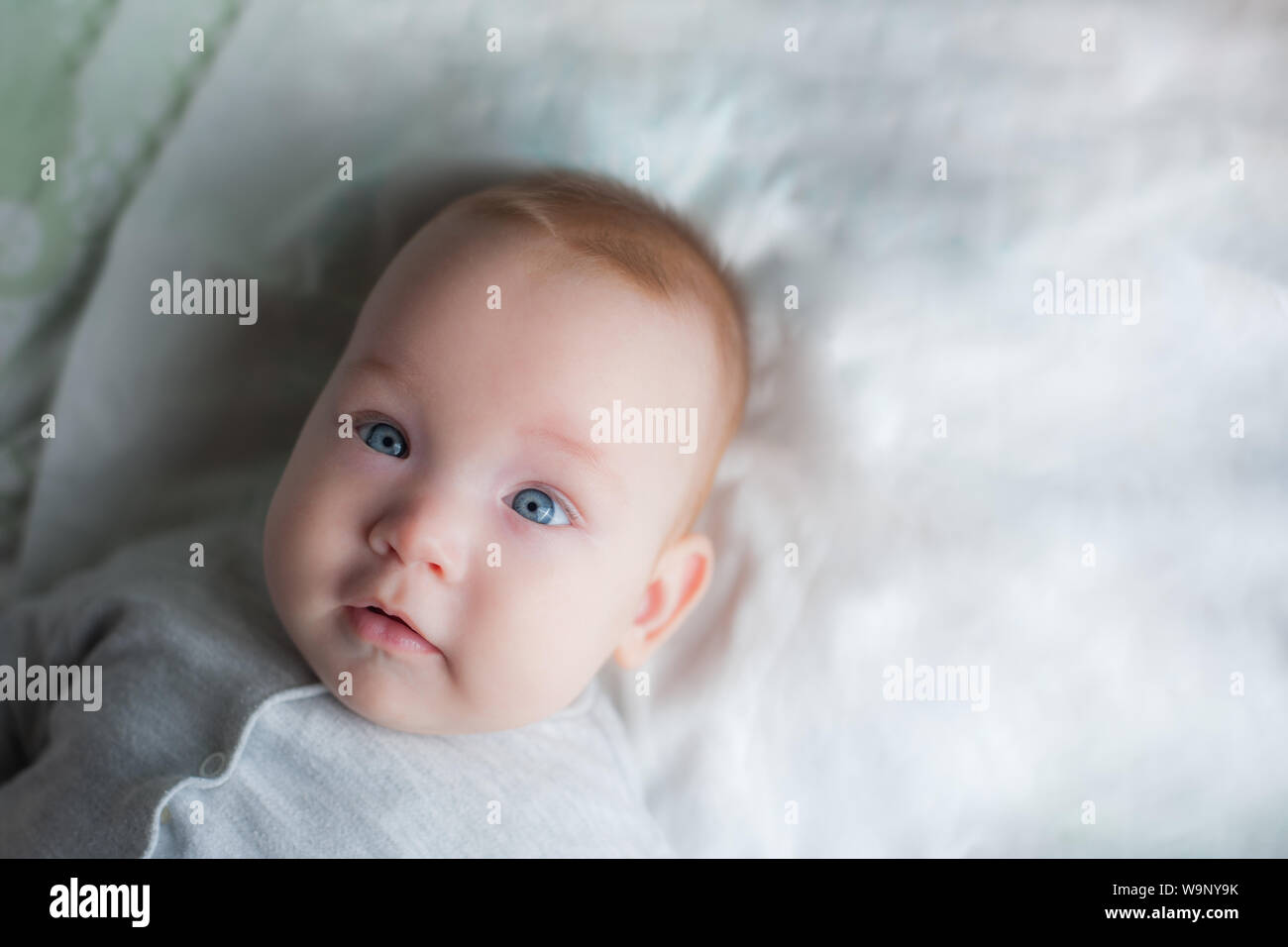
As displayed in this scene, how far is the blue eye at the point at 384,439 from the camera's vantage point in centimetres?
130

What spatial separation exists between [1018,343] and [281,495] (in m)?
0.98

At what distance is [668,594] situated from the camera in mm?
1481

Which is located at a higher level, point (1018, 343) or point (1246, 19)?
point (1246, 19)

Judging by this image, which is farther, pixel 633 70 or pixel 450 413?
pixel 633 70

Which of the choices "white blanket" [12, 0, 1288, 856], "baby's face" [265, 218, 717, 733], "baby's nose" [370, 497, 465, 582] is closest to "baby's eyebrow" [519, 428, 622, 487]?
"baby's face" [265, 218, 717, 733]

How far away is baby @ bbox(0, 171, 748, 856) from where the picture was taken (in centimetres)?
126

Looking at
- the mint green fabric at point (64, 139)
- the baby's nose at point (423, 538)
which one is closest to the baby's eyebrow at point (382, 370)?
the baby's nose at point (423, 538)

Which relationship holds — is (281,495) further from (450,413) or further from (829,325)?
(829,325)

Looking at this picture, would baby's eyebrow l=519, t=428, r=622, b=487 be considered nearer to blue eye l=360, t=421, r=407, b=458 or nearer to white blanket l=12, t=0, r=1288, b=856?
blue eye l=360, t=421, r=407, b=458

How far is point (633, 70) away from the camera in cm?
158

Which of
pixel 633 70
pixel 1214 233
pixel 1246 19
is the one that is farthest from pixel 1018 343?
pixel 633 70

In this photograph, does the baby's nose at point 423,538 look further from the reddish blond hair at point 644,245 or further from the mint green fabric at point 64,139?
the mint green fabric at point 64,139

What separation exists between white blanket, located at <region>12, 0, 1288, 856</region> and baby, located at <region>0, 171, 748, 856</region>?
0.17 meters
